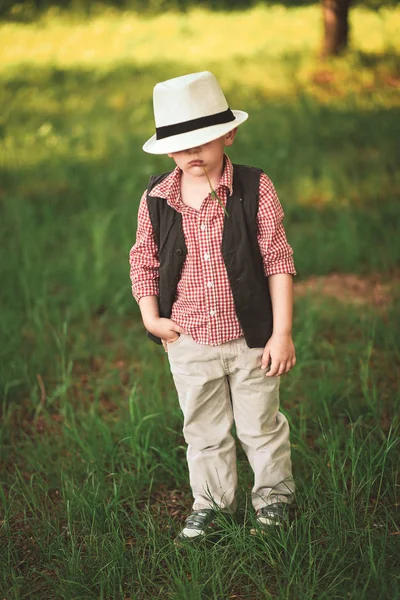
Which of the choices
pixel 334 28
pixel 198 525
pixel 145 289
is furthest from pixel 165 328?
pixel 334 28

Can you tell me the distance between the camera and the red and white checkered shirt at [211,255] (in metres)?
2.26

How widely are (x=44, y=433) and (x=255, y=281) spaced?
1.41 metres

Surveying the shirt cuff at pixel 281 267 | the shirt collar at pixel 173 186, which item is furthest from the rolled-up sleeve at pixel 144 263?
the shirt cuff at pixel 281 267

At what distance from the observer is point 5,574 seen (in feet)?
7.47

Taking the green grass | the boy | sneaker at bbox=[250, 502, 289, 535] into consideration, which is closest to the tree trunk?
the green grass

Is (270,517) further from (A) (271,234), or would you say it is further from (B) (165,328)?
(A) (271,234)

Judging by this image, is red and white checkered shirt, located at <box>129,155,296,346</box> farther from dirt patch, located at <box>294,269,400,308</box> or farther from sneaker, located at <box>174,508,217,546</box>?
dirt patch, located at <box>294,269,400,308</box>

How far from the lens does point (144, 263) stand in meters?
2.43

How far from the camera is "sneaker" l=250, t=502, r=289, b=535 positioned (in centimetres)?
235

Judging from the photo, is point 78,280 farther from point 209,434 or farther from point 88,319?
point 209,434

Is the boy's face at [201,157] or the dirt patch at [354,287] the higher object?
the boy's face at [201,157]

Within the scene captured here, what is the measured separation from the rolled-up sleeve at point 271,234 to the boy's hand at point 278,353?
20 centimetres

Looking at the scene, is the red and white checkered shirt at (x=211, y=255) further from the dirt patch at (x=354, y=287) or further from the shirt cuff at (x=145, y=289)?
the dirt patch at (x=354, y=287)

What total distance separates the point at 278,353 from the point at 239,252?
0.33m
